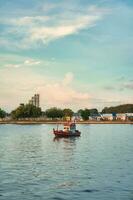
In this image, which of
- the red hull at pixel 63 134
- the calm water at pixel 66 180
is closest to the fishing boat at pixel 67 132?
the red hull at pixel 63 134

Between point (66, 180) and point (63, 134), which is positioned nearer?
point (66, 180)

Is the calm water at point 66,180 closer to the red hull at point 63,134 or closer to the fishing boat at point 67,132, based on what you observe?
the red hull at point 63,134

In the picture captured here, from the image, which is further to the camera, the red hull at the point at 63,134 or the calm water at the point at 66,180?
the red hull at the point at 63,134

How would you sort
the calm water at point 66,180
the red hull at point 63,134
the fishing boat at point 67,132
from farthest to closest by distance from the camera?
the fishing boat at point 67,132, the red hull at point 63,134, the calm water at point 66,180

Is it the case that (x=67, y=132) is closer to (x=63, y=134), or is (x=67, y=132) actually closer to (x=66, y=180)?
(x=63, y=134)

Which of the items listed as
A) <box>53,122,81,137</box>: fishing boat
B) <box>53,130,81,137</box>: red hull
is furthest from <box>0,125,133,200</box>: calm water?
<box>53,122,81,137</box>: fishing boat

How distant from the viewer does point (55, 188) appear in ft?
140

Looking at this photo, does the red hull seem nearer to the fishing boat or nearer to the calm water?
the fishing boat

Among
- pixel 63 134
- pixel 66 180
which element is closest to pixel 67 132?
pixel 63 134

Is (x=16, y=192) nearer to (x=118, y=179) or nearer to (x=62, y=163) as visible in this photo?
(x=118, y=179)

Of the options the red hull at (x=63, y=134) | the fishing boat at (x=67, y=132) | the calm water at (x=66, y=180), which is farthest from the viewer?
the fishing boat at (x=67, y=132)

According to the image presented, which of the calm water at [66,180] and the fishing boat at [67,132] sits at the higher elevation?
the fishing boat at [67,132]

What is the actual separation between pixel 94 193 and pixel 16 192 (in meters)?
6.45

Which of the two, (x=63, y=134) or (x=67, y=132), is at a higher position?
(x=67, y=132)
